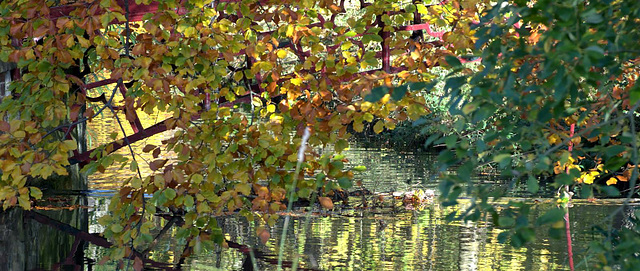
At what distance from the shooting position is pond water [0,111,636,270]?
6461 millimetres

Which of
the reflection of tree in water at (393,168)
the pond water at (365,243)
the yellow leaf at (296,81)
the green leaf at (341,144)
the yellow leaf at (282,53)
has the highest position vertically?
the reflection of tree in water at (393,168)

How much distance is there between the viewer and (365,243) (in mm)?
7289

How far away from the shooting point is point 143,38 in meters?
4.64

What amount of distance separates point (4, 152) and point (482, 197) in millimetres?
3186

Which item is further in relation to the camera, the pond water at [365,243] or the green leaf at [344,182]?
the pond water at [365,243]

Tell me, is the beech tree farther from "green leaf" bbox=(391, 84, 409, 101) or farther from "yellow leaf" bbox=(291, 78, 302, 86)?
"green leaf" bbox=(391, 84, 409, 101)

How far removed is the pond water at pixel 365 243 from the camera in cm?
646

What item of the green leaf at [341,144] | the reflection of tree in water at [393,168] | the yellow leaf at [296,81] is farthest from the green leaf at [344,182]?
the reflection of tree in water at [393,168]

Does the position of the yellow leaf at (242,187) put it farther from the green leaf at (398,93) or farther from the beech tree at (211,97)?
the green leaf at (398,93)

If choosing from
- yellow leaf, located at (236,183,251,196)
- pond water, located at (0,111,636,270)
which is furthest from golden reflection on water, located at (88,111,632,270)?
yellow leaf, located at (236,183,251,196)

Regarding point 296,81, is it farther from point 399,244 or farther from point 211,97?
point 399,244

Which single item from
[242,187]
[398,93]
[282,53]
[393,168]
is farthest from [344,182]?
[393,168]

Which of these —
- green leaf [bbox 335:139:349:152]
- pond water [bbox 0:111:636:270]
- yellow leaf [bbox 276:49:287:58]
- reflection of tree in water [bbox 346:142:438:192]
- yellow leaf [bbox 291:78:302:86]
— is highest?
reflection of tree in water [bbox 346:142:438:192]

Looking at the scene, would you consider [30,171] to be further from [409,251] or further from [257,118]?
[409,251]
